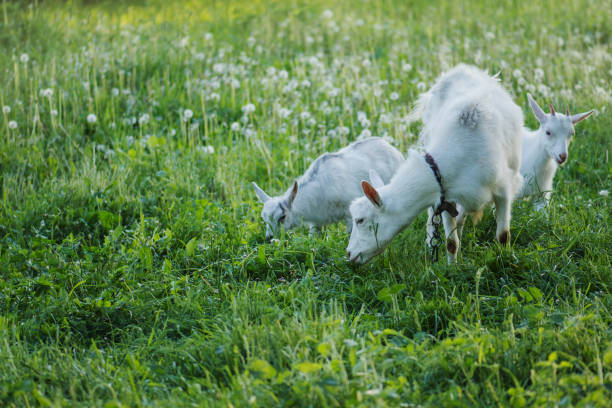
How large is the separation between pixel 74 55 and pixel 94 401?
7557mm

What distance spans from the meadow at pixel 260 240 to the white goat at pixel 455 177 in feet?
1.08

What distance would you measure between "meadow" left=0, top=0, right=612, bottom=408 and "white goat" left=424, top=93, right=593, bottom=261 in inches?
8.7

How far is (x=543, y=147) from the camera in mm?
6500

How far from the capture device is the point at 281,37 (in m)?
11.5

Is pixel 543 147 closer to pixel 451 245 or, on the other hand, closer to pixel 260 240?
pixel 451 245

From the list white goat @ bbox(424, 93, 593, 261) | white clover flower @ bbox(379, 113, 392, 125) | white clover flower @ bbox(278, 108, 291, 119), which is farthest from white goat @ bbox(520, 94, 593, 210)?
white clover flower @ bbox(278, 108, 291, 119)

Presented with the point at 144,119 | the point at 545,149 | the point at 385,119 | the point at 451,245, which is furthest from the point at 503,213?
the point at 144,119

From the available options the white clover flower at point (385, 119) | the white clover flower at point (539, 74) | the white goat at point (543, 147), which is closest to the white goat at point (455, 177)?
the white goat at point (543, 147)

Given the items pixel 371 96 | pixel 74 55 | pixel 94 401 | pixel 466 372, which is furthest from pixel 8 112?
pixel 466 372

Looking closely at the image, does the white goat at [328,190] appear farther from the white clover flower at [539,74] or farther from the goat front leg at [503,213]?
the white clover flower at [539,74]

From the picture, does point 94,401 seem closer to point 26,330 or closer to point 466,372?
point 26,330

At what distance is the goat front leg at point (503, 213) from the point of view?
496 centimetres

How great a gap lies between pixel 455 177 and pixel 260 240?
2068 mm

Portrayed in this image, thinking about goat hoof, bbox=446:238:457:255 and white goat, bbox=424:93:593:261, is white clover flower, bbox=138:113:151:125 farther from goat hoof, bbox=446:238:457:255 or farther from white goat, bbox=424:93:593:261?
goat hoof, bbox=446:238:457:255
